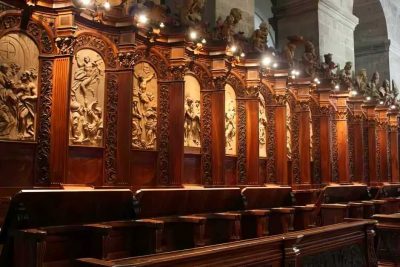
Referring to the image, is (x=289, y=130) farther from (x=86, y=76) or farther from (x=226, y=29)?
(x=86, y=76)

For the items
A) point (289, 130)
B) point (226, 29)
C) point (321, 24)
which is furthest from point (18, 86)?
point (321, 24)

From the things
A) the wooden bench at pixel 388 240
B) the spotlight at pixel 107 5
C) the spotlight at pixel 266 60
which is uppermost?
the spotlight at pixel 107 5

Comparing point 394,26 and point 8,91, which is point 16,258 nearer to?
point 8,91

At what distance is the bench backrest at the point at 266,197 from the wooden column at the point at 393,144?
1159 cm

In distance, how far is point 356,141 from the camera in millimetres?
15672

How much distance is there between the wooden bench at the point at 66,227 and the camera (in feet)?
12.0

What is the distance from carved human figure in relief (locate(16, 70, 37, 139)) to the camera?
6.77 metres

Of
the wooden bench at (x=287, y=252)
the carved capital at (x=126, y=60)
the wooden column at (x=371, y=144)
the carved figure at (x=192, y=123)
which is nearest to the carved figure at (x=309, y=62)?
the wooden column at (x=371, y=144)

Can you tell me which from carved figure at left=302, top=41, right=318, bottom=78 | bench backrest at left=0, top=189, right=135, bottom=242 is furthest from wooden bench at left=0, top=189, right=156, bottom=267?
carved figure at left=302, top=41, right=318, bottom=78

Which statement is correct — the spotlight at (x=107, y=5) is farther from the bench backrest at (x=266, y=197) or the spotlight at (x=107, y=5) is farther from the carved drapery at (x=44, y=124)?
the bench backrest at (x=266, y=197)

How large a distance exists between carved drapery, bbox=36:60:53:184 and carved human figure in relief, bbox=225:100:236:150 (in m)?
4.55

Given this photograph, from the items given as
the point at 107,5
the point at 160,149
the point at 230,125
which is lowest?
the point at 160,149

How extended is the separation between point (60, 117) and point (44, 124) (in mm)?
279

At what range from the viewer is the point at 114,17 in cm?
780
